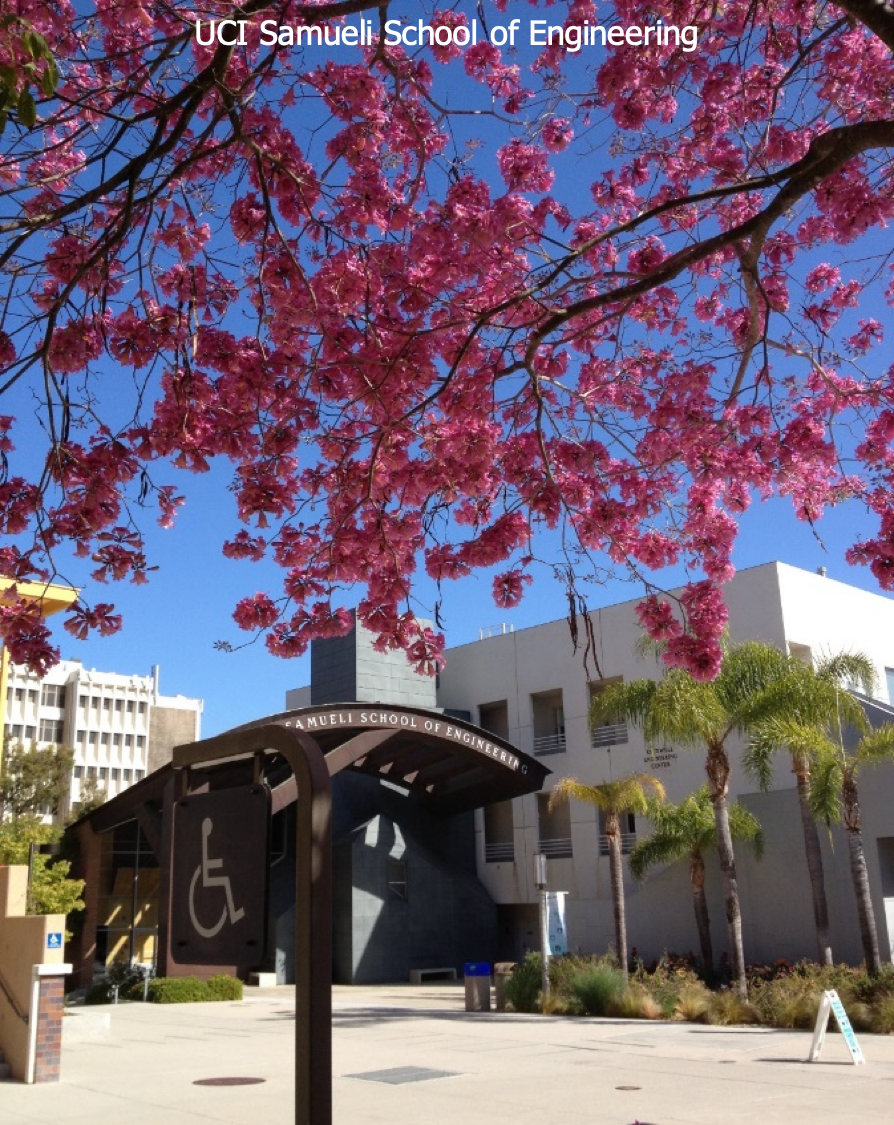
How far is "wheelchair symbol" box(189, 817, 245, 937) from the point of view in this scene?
2795mm

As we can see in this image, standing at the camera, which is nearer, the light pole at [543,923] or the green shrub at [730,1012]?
the green shrub at [730,1012]

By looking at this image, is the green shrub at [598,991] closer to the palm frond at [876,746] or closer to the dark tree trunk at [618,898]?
the dark tree trunk at [618,898]

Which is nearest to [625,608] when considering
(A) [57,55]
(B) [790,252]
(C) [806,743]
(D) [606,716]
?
(D) [606,716]

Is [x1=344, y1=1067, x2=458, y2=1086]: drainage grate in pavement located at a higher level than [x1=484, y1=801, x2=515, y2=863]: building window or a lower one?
lower

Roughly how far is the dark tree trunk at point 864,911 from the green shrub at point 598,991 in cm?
423

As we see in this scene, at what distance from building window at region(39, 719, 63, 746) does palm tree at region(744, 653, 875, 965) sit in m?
74.7

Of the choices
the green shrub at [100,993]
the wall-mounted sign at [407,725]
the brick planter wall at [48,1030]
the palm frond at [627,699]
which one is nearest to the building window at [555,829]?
the wall-mounted sign at [407,725]

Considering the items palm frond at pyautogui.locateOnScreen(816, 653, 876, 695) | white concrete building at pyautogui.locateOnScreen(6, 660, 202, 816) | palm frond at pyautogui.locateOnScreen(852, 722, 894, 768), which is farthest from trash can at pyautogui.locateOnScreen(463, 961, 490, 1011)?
white concrete building at pyautogui.locateOnScreen(6, 660, 202, 816)

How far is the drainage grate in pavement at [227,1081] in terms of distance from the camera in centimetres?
1230

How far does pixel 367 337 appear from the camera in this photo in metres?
8.04

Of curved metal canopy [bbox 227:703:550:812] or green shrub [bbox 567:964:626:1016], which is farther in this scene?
curved metal canopy [bbox 227:703:550:812]

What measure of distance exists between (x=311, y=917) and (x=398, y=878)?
30776mm

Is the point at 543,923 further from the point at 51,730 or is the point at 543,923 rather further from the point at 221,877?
the point at 51,730

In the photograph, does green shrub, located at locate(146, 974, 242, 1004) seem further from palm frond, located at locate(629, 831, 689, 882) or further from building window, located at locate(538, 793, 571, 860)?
building window, located at locate(538, 793, 571, 860)
